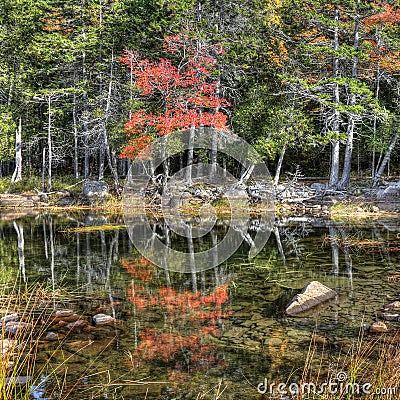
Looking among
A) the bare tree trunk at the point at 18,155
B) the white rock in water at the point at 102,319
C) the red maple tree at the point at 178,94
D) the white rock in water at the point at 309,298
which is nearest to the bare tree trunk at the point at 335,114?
the red maple tree at the point at 178,94

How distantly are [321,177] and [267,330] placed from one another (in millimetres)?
24085

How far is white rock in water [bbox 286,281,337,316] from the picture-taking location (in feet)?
22.8

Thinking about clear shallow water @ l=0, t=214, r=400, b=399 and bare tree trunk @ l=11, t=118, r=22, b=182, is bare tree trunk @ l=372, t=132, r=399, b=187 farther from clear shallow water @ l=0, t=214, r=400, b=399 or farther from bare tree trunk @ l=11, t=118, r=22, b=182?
bare tree trunk @ l=11, t=118, r=22, b=182

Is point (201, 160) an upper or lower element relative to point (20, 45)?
lower

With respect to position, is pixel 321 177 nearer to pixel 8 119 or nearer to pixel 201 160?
pixel 201 160

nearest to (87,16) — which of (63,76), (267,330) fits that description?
(63,76)

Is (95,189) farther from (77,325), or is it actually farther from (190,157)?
(77,325)

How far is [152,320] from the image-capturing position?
6.78m

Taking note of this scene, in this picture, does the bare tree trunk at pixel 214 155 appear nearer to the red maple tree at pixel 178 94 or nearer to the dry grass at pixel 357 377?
the red maple tree at pixel 178 94

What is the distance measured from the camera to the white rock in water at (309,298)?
22.8 feet

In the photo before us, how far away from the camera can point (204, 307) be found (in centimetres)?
742

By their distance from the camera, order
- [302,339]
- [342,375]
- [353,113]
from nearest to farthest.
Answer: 1. [342,375]
2. [302,339]
3. [353,113]

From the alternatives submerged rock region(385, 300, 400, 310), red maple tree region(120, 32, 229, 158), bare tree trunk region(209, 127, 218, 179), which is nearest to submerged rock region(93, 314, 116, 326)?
submerged rock region(385, 300, 400, 310)

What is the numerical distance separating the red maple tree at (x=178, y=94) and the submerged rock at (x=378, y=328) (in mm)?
16565
